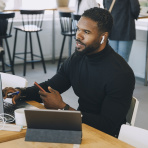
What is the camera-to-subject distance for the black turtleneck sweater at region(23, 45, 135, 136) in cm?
159

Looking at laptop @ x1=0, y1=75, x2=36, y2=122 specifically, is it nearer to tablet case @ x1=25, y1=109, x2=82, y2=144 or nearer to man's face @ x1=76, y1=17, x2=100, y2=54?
tablet case @ x1=25, y1=109, x2=82, y2=144

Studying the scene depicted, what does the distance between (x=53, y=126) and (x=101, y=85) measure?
1.53ft

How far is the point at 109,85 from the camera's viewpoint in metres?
1.65

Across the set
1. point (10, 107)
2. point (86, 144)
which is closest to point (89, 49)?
point (10, 107)

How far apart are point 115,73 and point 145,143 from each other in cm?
43

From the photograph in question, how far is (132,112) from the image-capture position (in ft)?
5.55

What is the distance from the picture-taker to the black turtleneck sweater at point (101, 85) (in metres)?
1.59

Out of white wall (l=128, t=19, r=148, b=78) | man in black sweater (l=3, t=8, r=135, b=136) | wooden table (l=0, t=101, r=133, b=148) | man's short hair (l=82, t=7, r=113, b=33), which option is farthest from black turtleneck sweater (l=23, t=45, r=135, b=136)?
white wall (l=128, t=19, r=148, b=78)

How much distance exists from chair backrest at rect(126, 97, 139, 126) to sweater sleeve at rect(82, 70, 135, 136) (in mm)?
70

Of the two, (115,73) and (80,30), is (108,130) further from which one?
(80,30)

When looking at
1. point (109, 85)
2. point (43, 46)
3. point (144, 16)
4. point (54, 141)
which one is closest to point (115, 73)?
point (109, 85)

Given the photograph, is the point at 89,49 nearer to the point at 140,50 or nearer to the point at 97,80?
the point at 97,80

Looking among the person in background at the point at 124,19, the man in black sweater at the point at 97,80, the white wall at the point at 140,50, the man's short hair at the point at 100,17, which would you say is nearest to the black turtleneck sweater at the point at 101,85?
the man in black sweater at the point at 97,80

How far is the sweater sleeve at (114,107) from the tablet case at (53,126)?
0.30 meters
